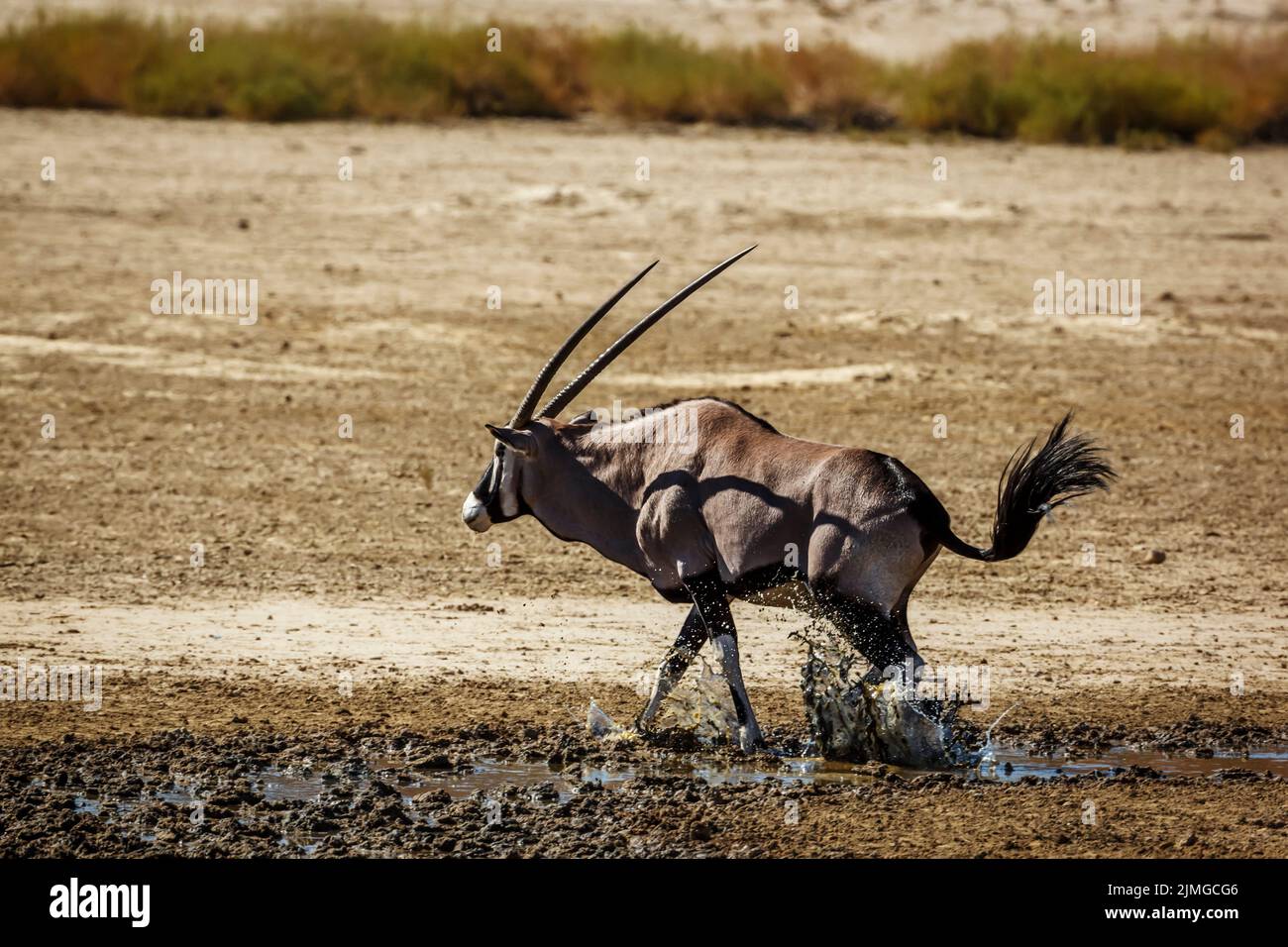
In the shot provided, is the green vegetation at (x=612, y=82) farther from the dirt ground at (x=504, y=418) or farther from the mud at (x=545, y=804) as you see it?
the mud at (x=545, y=804)

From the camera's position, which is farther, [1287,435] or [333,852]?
[1287,435]

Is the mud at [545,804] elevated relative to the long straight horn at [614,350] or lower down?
lower down

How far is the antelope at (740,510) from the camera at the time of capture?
23.7 feet

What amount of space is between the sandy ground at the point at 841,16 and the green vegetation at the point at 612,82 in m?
2.52

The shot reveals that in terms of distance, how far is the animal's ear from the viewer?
787 centimetres

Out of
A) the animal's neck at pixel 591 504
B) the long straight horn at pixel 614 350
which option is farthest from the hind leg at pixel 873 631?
the long straight horn at pixel 614 350

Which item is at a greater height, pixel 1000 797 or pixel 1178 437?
pixel 1178 437

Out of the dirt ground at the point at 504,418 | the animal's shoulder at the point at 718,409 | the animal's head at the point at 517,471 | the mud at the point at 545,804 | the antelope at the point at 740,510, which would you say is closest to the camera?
the mud at the point at 545,804

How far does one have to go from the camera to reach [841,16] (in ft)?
115

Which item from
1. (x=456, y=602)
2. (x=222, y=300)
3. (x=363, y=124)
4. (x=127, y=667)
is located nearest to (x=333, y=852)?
(x=127, y=667)

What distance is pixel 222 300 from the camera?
16688 mm

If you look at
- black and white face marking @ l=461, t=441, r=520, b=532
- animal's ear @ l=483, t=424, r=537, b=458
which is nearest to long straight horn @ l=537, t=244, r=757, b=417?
animal's ear @ l=483, t=424, r=537, b=458

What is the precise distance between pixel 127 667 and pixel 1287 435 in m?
8.99

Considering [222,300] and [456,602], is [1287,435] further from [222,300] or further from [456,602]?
[222,300]
